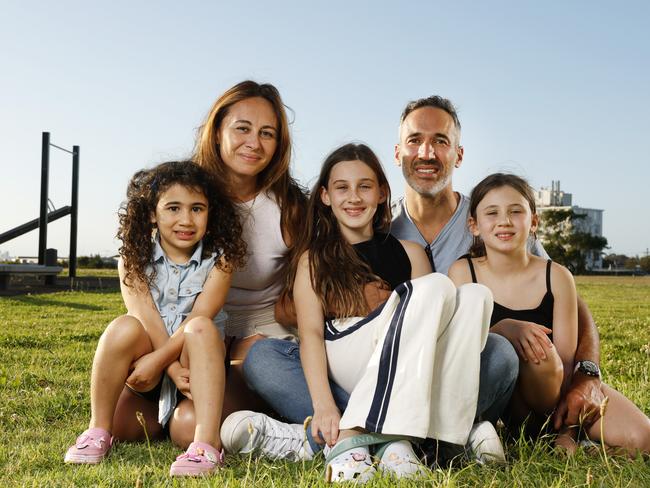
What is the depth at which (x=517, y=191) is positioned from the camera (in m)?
3.21

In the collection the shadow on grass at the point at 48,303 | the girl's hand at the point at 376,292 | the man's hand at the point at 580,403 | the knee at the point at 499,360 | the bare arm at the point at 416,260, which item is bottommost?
the shadow on grass at the point at 48,303

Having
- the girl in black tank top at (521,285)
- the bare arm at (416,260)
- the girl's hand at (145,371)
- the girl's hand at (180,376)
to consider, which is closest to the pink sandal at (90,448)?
the girl's hand at (145,371)

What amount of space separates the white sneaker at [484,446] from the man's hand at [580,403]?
1.50 feet

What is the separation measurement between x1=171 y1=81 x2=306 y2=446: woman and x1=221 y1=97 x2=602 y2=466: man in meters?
0.51

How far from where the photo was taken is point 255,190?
379 cm

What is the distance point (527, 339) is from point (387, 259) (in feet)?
2.61

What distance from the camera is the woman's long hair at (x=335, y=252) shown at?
305cm

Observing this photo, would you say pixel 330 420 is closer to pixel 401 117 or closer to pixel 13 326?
pixel 401 117

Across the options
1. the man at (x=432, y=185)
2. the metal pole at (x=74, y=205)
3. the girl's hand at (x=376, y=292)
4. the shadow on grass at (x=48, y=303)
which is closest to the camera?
the girl's hand at (x=376, y=292)

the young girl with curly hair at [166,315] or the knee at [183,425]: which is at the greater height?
the young girl with curly hair at [166,315]

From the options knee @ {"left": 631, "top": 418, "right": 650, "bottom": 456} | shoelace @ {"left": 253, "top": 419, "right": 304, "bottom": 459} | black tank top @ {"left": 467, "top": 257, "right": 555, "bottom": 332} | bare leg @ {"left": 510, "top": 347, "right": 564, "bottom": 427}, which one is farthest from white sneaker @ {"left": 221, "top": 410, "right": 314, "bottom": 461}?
knee @ {"left": 631, "top": 418, "right": 650, "bottom": 456}

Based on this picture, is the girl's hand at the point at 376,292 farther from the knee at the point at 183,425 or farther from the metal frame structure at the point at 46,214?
the metal frame structure at the point at 46,214

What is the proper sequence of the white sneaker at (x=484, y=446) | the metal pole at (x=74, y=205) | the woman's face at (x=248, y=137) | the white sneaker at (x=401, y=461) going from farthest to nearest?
the metal pole at (x=74, y=205), the woman's face at (x=248, y=137), the white sneaker at (x=484, y=446), the white sneaker at (x=401, y=461)

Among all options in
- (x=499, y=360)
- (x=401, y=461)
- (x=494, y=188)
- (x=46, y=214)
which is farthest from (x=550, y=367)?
(x=46, y=214)
